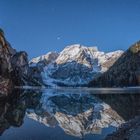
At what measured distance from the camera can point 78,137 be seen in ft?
156

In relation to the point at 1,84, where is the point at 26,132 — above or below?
below

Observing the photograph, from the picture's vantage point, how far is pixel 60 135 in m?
49.2

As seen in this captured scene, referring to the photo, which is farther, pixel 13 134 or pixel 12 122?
pixel 12 122

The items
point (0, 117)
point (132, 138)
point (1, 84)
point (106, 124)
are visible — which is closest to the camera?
point (132, 138)

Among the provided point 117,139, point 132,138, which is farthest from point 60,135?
point 132,138

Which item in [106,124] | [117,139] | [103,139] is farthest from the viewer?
[106,124]

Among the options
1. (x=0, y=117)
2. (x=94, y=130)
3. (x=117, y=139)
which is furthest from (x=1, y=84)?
(x=117, y=139)

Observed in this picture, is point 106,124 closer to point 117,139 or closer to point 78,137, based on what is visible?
point 78,137

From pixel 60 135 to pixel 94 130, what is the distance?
7.12 metres

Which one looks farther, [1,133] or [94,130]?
[94,130]

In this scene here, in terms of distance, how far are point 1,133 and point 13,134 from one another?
1.68m

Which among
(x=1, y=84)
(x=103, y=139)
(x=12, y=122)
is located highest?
(x=1, y=84)

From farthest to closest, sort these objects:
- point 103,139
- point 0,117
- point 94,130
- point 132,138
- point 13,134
Result: point 0,117 < point 94,130 < point 13,134 < point 103,139 < point 132,138

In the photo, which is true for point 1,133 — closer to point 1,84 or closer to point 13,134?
point 13,134
